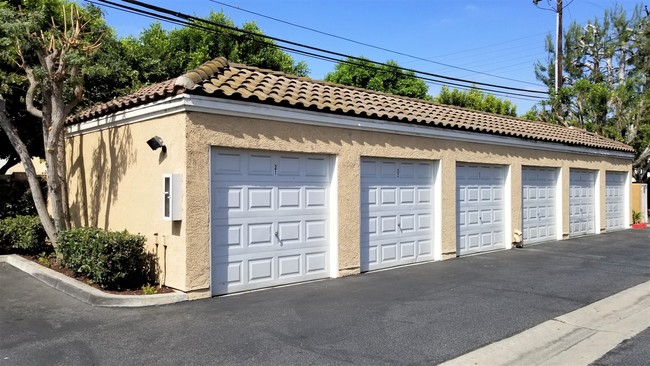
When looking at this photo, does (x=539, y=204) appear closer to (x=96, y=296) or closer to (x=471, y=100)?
(x=96, y=296)

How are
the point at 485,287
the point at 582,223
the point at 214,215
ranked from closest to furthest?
the point at 214,215
the point at 485,287
the point at 582,223

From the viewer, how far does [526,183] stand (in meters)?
14.5

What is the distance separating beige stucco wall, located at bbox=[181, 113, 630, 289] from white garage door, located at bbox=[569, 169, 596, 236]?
8.04 ft

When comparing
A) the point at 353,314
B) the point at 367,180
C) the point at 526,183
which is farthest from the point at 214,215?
the point at 526,183

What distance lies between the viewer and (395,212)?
1089 centimetres

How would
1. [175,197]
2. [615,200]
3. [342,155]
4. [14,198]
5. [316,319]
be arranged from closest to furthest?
1. [316,319]
2. [175,197]
3. [342,155]
4. [14,198]
5. [615,200]

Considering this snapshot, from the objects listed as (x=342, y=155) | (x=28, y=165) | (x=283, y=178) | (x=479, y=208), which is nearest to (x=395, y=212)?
(x=342, y=155)

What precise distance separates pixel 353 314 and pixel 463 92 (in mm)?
25334

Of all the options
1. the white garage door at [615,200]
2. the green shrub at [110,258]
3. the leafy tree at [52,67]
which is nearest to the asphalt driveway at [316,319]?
the green shrub at [110,258]

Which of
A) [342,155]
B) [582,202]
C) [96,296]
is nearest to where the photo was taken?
[96,296]

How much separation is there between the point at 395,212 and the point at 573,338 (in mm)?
5188

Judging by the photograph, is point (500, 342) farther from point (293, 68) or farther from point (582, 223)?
point (293, 68)

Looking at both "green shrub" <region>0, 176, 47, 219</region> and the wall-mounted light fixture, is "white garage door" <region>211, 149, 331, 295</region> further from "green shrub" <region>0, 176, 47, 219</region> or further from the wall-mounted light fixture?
"green shrub" <region>0, 176, 47, 219</region>

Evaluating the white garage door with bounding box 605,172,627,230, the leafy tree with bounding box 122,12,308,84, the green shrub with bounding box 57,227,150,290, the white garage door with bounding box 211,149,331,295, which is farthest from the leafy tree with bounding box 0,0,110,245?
the white garage door with bounding box 605,172,627,230
